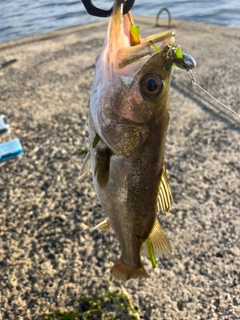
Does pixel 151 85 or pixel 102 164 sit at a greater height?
pixel 151 85

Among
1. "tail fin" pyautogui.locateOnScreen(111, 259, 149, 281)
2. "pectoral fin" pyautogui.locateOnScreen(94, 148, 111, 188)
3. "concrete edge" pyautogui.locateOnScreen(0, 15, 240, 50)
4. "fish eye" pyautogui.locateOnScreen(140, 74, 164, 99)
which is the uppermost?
"fish eye" pyautogui.locateOnScreen(140, 74, 164, 99)

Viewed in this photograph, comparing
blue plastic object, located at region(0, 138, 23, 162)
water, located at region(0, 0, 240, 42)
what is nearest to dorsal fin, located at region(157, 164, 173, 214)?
blue plastic object, located at region(0, 138, 23, 162)

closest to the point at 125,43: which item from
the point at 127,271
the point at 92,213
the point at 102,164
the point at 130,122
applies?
the point at 130,122

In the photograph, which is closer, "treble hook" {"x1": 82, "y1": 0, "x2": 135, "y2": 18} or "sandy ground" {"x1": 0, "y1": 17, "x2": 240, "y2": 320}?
"treble hook" {"x1": 82, "y1": 0, "x2": 135, "y2": 18}

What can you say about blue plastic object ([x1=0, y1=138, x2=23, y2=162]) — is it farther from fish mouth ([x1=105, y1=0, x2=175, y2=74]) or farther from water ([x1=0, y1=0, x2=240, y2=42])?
water ([x1=0, y1=0, x2=240, y2=42])

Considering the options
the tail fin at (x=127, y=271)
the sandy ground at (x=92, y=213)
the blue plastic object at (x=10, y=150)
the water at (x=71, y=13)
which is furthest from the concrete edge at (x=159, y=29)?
the tail fin at (x=127, y=271)

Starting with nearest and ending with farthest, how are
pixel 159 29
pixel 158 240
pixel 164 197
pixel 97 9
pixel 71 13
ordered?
pixel 97 9 → pixel 164 197 → pixel 158 240 → pixel 159 29 → pixel 71 13

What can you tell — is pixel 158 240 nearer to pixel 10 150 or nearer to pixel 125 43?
pixel 125 43

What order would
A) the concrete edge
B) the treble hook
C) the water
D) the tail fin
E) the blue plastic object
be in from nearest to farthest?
the treble hook → the tail fin → the blue plastic object → the concrete edge → the water
